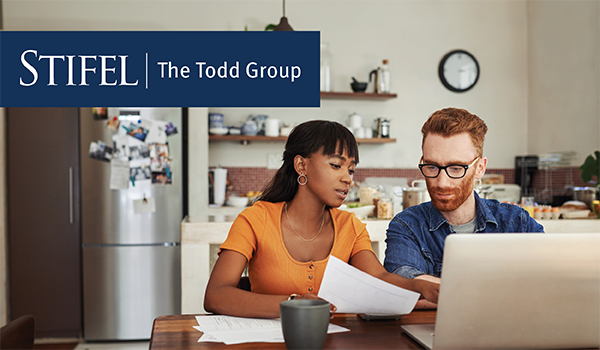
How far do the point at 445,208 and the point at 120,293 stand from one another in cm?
262

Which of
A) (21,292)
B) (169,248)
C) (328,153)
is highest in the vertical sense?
(328,153)

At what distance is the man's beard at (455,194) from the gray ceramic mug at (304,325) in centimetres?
59

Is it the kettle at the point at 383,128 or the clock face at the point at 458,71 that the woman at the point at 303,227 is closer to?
the kettle at the point at 383,128

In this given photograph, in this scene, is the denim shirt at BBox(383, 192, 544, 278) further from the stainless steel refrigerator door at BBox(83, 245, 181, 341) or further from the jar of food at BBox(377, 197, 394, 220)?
the stainless steel refrigerator door at BBox(83, 245, 181, 341)

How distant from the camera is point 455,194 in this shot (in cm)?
125

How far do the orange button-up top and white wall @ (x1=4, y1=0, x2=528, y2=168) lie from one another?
2800 millimetres

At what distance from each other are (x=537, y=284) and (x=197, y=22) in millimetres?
3836

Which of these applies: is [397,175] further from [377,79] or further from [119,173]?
[119,173]

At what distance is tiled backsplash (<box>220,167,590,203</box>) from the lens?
13.2 feet

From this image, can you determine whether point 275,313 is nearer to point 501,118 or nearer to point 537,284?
point 537,284

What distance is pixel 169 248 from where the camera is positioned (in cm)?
329

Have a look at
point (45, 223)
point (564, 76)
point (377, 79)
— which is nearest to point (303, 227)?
point (45, 223)

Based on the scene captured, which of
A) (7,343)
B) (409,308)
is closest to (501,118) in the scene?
(409,308)

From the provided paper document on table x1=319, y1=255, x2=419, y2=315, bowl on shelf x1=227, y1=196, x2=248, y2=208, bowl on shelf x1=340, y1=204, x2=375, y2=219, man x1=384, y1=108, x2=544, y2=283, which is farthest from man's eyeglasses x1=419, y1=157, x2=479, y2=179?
bowl on shelf x1=227, y1=196, x2=248, y2=208
